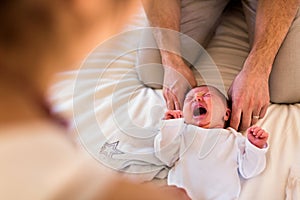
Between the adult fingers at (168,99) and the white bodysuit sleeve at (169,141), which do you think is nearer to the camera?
the white bodysuit sleeve at (169,141)

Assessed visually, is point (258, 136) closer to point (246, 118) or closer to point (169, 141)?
point (246, 118)

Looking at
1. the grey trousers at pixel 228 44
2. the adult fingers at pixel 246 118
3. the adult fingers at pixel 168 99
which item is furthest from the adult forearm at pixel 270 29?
the adult fingers at pixel 168 99

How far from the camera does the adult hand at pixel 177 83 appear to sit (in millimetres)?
1137

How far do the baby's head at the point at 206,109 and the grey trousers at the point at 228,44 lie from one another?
0.14m

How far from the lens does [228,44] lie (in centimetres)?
135

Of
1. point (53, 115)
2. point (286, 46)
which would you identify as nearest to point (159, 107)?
point (286, 46)

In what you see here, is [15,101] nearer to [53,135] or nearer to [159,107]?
[53,135]

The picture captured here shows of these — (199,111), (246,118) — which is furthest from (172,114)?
(246,118)

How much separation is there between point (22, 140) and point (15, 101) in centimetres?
3

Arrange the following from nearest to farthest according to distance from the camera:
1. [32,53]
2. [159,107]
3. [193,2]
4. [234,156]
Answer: [32,53] < [234,156] < [159,107] < [193,2]

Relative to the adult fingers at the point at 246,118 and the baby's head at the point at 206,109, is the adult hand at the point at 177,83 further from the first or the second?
→ the adult fingers at the point at 246,118

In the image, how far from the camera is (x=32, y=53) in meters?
0.35

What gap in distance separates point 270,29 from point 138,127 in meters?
0.45

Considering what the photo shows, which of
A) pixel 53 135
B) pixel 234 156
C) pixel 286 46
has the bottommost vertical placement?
pixel 234 156
